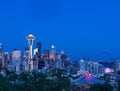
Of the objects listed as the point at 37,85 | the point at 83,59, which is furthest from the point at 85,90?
the point at 83,59

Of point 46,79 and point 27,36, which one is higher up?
point 27,36

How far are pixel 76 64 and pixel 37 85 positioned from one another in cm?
5536

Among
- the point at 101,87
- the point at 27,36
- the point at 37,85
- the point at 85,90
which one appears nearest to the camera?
the point at 37,85

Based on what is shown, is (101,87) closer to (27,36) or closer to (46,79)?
(46,79)

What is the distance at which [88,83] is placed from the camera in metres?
38.0

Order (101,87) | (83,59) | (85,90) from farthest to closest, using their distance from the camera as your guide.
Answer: (83,59), (85,90), (101,87)

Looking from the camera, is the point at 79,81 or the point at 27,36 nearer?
the point at 79,81

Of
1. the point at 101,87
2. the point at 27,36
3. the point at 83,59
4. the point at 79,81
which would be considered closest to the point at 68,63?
the point at 83,59

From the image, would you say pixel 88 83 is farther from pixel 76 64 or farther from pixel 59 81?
pixel 76 64

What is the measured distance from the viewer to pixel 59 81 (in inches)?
1206

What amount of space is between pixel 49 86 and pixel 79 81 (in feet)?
29.2

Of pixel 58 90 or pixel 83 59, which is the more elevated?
pixel 83 59

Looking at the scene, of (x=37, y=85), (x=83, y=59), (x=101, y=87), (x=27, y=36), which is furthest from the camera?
(x=83, y=59)

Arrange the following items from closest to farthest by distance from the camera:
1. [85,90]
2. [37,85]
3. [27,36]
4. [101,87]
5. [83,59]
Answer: [37,85], [101,87], [85,90], [27,36], [83,59]
